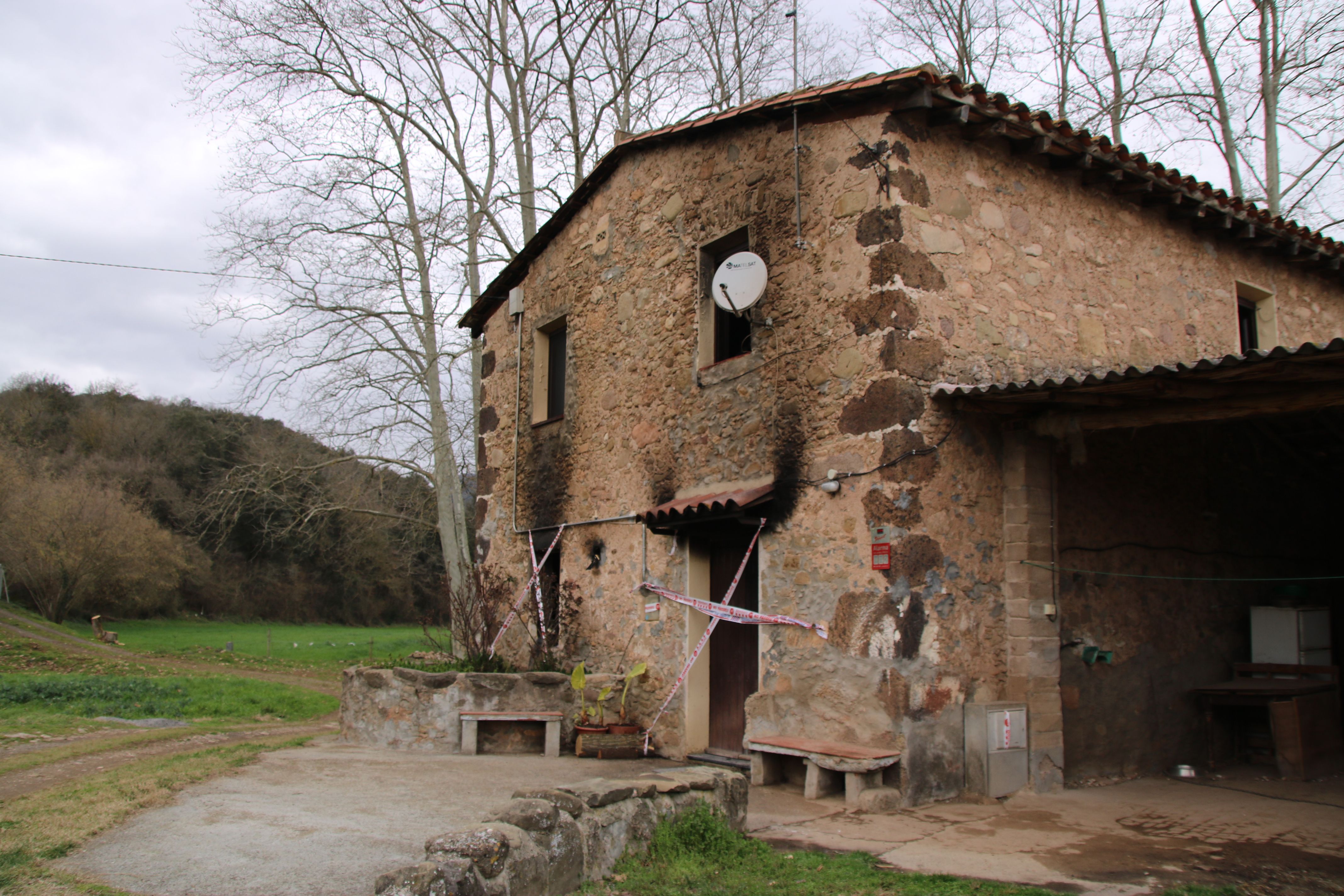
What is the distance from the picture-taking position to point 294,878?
13.5 feet

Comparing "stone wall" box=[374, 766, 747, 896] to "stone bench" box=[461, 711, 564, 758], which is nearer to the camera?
"stone wall" box=[374, 766, 747, 896]

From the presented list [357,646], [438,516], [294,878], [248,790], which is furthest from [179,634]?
[294,878]

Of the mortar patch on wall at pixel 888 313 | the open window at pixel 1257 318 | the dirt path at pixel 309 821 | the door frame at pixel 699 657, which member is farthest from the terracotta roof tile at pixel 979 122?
the dirt path at pixel 309 821

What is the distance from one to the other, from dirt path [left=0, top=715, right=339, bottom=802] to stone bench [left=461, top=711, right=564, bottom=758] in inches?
96.0

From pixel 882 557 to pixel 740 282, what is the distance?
2587 mm

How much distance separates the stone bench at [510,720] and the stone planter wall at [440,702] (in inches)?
1.8

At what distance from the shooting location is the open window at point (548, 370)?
1089 cm

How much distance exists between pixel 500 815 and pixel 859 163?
5307 millimetres

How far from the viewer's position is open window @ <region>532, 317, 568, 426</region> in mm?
10891

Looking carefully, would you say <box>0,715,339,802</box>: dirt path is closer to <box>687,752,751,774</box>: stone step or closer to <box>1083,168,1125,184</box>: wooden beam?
<box>687,752,751,774</box>: stone step

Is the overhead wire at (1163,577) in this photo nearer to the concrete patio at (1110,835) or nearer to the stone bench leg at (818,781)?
the concrete patio at (1110,835)

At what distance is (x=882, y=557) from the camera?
6.59 m

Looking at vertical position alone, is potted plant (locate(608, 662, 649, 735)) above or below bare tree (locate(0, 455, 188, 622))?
below

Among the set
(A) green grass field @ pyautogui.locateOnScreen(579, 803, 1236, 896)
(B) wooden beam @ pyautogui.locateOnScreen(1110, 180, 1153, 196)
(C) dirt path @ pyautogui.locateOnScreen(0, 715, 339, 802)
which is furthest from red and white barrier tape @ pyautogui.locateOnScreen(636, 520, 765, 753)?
(B) wooden beam @ pyautogui.locateOnScreen(1110, 180, 1153, 196)
